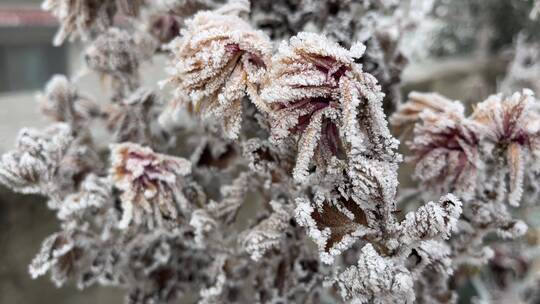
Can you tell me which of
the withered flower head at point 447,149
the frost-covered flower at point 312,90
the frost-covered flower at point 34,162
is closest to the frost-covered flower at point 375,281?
the frost-covered flower at point 312,90

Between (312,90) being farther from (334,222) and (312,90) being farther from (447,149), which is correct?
(447,149)

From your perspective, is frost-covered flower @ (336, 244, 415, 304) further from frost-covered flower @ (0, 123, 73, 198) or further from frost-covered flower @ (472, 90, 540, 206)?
frost-covered flower @ (0, 123, 73, 198)

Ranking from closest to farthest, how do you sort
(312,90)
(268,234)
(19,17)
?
1. (312,90)
2. (268,234)
3. (19,17)

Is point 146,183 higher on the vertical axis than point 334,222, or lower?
lower

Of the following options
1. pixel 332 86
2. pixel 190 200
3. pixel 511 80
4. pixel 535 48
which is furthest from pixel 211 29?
pixel 535 48

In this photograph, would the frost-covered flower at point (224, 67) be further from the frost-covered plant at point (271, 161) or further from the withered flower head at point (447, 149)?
the withered flower head at point (447, 149)

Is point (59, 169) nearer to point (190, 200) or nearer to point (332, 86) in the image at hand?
point (190, 200)

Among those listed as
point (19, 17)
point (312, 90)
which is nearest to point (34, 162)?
point (312, 90)
